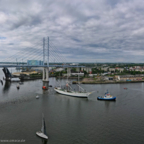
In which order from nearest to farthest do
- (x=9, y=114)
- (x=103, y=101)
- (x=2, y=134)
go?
(x=2, y=134) < (x=9, y=114) < (x=103, y=101)

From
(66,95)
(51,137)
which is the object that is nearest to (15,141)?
(51,137)

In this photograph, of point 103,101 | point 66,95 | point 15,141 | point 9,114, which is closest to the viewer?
point 15,141

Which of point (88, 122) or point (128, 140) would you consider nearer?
point (128, 140)

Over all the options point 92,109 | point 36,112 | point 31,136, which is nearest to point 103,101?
point 92,109

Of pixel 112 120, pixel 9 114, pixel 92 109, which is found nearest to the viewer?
pixel 112 120

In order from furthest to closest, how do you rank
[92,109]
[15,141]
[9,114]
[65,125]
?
1. [92,109]
2. [9,114]
3. [65,125]
4. [15,141]

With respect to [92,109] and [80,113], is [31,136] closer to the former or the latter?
[80,113]

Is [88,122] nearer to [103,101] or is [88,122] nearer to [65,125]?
[65,125]

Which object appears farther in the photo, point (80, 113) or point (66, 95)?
point (66, 95)
